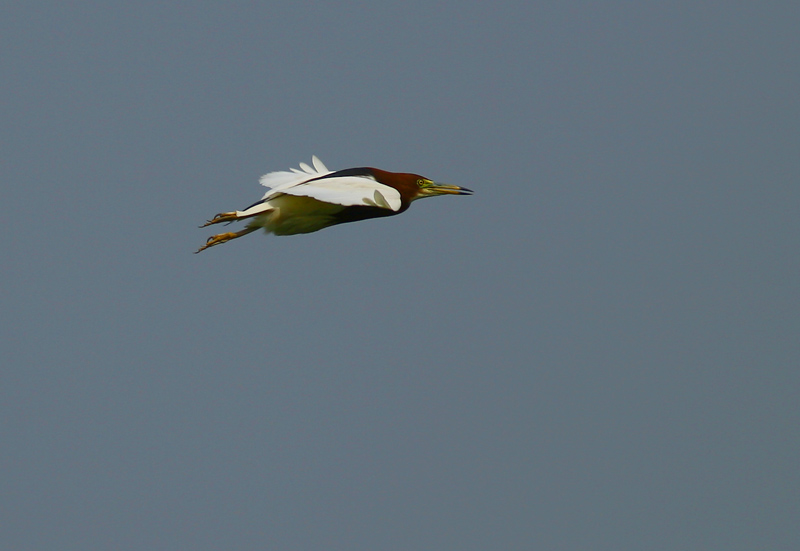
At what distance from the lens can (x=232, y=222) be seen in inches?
639

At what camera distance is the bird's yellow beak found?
17984 millimetres

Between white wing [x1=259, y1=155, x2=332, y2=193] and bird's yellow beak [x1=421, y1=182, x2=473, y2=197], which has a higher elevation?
white wing [x1=259, y1=155, x2=332, y2=193]

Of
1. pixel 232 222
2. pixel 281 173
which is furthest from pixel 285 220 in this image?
pixel 281 173

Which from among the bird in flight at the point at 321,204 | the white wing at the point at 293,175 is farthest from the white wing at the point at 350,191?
the white wing at the point at 293,175

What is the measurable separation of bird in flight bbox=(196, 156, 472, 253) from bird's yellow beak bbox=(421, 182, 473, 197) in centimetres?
56

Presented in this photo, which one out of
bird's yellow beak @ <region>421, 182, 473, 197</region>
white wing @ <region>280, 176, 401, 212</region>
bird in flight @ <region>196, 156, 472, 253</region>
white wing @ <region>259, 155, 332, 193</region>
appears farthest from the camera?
bird's yellow beak @ <region>421, 182, 473, 197</region>

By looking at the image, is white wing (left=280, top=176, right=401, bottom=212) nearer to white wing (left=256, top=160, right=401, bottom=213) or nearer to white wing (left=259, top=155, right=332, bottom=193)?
white wing (left=256, top=160, right=401, bottom=213)

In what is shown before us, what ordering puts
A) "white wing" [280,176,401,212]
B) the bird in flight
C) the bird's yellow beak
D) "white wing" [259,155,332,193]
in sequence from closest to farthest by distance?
"white wing" [280,176,401,212], the bird in flight, "white wing" [259,155,332,193], the bird's yellow beak

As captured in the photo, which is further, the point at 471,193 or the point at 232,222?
the point at 471,193

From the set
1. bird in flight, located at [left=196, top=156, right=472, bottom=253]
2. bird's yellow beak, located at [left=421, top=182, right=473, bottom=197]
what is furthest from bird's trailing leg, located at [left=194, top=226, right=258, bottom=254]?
bird's yellow beak, located at [left=421, top=182, right=473, bottom=197]

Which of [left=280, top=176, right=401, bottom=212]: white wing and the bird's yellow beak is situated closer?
[left=280, top=176, right=401, bottom=212]: white wing

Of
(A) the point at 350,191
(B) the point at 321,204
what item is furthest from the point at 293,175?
(A) the point at 350,191

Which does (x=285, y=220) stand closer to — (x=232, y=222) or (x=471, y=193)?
(x=232, y=222)

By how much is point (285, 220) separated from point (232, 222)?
82cm
